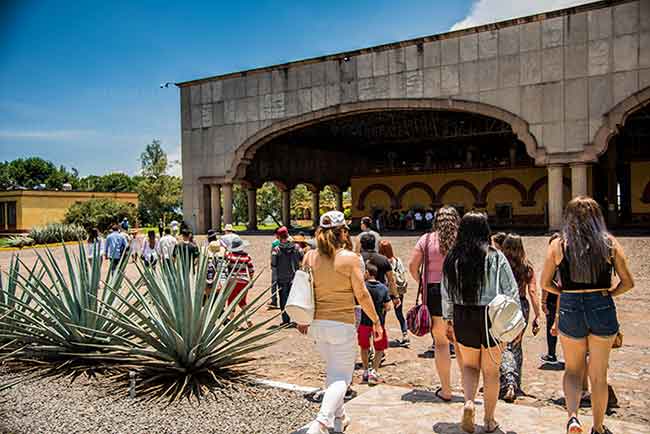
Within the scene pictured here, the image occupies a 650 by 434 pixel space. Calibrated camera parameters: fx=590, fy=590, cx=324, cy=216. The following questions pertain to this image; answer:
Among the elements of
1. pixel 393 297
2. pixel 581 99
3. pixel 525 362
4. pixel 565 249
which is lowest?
pixel 525 362

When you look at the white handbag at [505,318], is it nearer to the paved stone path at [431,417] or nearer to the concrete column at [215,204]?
the paved stone path at [431,417]

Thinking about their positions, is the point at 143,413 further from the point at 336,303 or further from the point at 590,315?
the point at 590,315

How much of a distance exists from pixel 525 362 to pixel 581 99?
55.3 ft

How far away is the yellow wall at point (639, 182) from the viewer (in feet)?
101

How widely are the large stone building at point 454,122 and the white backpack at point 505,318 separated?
19.0m

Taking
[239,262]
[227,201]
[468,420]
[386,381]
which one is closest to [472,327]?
[468,420]

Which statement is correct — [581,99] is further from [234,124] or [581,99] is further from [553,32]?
[234,124]

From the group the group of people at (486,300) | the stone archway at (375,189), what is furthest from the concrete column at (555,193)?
the group of people at (486,300)

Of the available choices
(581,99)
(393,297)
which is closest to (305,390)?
(393,297)

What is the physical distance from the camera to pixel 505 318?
4445mm

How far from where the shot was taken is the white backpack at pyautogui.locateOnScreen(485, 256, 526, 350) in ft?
14.6

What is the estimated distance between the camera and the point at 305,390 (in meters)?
5.91

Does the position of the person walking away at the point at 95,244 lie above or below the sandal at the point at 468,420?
above

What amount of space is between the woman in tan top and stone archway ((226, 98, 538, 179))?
19463mm
